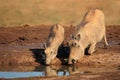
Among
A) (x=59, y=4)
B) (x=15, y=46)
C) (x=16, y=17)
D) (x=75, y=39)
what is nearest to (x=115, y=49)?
(x=75, y=39)

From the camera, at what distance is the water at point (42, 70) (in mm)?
21297

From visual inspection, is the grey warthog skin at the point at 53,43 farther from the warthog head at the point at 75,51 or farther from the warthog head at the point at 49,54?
the warthog head at the point at 75,51

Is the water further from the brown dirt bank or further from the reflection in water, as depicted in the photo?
the brown dirt bank

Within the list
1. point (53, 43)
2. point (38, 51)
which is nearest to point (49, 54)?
point (53, 43)

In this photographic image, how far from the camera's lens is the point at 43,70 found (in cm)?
2230

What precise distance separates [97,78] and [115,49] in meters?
5.56

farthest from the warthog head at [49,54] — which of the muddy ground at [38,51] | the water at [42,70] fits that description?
the water at [42,70]

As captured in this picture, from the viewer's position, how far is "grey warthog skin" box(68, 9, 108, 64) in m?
22.5

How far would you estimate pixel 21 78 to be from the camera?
20.0 m

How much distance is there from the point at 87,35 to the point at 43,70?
276 cm

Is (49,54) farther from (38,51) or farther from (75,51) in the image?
(38,51)

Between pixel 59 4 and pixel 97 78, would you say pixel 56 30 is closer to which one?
pixel 97 78

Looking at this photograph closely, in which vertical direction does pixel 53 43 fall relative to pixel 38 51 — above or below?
above

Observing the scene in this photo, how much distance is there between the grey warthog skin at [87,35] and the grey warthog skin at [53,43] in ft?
2.60
